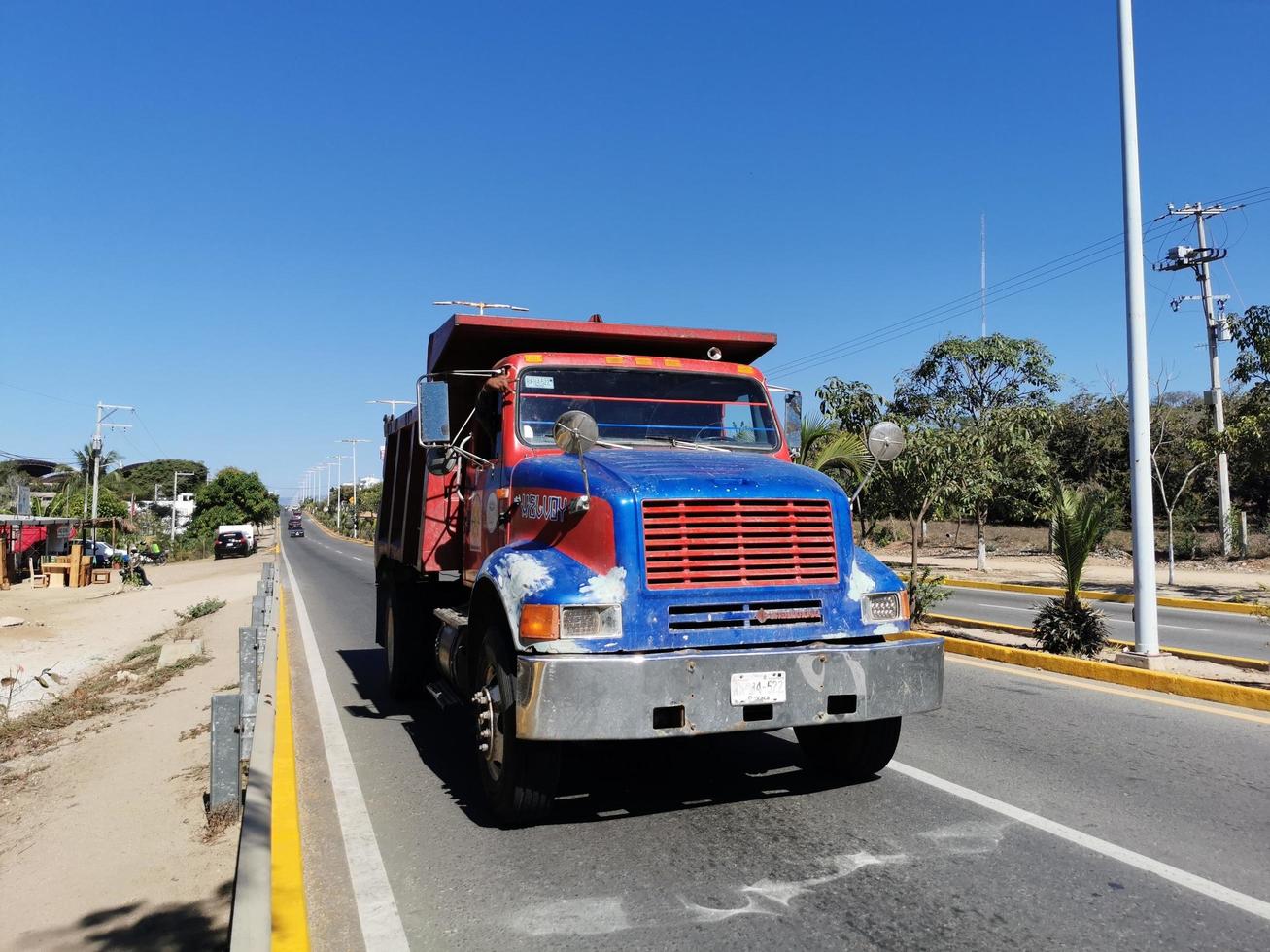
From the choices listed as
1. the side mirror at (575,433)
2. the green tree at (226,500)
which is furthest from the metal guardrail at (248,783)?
the green tree at (226,500)

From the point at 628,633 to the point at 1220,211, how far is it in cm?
3353

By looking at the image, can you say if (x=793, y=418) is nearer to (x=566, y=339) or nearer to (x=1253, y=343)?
(x=566, y=339)

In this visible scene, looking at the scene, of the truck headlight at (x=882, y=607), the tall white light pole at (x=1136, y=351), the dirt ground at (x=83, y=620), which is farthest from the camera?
the dirt ground at (x=83, y=620)

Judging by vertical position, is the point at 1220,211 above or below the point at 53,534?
above

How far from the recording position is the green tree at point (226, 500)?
3246 inches

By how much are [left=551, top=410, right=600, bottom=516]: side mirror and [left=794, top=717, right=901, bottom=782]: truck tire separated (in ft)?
5.80

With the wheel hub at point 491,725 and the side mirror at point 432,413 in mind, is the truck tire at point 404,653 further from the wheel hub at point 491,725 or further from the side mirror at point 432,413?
the wheel hub at point 491,725

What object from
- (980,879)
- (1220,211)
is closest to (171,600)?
(980,879)

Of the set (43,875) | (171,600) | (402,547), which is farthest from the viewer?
(171,600)

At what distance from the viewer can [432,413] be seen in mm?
6070

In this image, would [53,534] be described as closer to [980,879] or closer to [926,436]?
[926,436]

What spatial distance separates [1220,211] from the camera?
30.6 m

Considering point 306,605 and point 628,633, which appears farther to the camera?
point 306,605

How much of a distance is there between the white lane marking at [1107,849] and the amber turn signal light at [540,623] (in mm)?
2527
